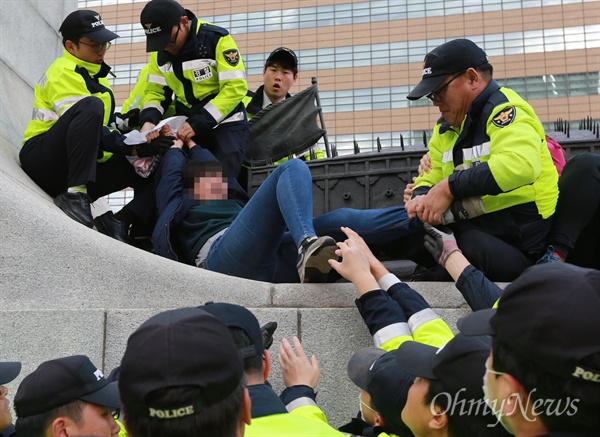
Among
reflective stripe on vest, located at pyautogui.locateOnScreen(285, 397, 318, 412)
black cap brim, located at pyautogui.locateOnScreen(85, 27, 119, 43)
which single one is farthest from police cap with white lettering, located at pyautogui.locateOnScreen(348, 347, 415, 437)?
black cap brim, located at pyautogui.locateOnScreen(85, 27, 119, 43)

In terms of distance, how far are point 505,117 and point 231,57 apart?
2.14 m

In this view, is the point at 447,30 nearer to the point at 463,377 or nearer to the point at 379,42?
the point at 379,42

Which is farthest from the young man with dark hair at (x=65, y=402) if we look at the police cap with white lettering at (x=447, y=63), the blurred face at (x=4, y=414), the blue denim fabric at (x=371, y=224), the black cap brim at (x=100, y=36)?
the black cap brim at (x=100, y=36)

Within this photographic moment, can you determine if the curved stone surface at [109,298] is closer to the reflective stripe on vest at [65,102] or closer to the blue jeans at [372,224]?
the blue jeans at [372,224]

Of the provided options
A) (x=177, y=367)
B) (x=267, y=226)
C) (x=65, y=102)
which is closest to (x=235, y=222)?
(x=267, y=226)

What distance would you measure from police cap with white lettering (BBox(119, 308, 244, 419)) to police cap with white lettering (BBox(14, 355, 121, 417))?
3.34 feet

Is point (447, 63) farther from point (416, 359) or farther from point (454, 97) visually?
point (416, 359)

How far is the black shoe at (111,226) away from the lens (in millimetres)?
5502

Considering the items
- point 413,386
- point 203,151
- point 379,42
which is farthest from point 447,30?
point 413,386

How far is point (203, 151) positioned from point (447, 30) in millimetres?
21953

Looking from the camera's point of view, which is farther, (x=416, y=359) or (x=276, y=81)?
(x=276, y=81)

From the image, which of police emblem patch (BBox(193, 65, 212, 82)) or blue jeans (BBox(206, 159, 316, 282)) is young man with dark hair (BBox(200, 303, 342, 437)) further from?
police emblem patch (BBox(193, 65, 212, 82))

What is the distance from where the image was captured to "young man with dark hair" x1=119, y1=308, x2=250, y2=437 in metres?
1.90

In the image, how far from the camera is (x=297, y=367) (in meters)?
3.75
